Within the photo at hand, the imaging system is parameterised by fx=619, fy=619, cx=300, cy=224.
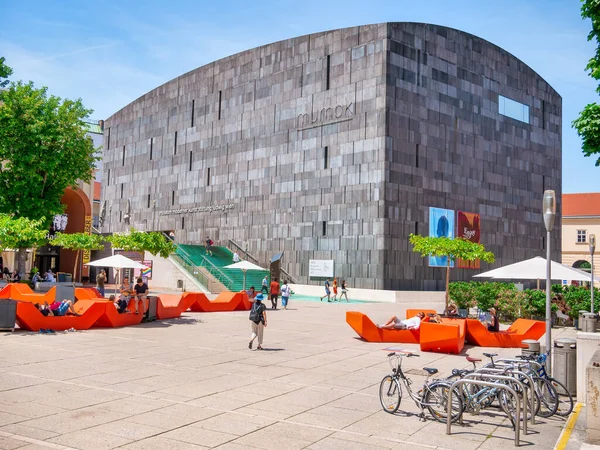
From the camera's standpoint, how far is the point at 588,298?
1002 inches

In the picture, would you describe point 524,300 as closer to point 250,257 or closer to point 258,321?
point 258,321

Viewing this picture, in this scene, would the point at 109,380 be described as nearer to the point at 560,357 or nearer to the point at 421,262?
the point at 560,357

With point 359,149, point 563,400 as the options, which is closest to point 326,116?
point 359,149

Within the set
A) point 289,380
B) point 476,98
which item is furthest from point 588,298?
point 476,98

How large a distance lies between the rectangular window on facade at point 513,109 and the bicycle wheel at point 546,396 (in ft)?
167

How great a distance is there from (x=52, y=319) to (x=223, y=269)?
2876 cm

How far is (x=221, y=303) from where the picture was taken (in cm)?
2969

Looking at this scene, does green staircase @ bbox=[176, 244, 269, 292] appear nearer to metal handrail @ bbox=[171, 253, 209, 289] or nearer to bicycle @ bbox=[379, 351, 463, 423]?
metal handrail @ bbox=[171, 253, 209, 289]

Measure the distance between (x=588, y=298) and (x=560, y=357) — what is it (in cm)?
1592

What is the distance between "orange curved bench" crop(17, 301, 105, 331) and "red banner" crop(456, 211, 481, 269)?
124ft

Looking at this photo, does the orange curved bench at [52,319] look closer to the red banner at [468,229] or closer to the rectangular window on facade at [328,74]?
the rectangular window on facade at [328,74]

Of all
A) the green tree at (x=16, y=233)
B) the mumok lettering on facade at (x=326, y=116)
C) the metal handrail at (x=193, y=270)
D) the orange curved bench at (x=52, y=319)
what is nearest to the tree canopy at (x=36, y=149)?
the green tree at (x=16, y=233)

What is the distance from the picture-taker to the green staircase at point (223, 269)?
45.2 metres

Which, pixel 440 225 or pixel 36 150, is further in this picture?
pixel 440 225
